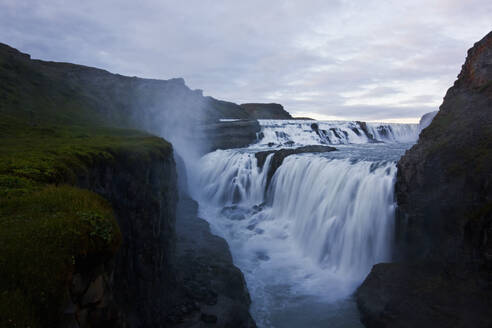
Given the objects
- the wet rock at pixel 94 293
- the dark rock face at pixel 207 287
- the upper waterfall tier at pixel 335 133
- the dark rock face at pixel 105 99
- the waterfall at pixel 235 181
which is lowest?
the dark rock face at pixel 207 287

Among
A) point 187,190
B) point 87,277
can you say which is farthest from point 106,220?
point 187,190

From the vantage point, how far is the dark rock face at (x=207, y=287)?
12586 millimetres

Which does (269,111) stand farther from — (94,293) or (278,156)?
(94,293)

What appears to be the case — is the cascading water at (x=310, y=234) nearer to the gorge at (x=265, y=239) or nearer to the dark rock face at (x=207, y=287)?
the gorge at (x=265, y=239)

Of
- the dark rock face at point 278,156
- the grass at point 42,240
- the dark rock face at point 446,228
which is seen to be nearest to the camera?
the grass at point 42,240

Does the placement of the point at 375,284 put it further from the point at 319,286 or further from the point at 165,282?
the point at 165,282

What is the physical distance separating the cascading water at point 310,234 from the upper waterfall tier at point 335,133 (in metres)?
28.9

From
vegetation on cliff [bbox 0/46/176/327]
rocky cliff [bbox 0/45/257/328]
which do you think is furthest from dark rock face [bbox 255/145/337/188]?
vegetation on cliff [bbox 0/46/176/327]

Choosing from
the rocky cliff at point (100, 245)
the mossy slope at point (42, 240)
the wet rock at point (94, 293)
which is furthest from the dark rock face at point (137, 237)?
the wet rock at point (94, 293)

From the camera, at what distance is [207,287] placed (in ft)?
48.6

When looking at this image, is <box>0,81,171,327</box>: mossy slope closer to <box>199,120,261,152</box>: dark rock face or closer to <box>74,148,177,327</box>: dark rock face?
<box>74,148,177,327</box>: dark rock face

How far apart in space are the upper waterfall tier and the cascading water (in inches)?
1137

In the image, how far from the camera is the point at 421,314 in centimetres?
1115

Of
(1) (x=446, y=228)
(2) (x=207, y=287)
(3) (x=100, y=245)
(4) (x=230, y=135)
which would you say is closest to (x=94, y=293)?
(3) (x=100, y=245)
